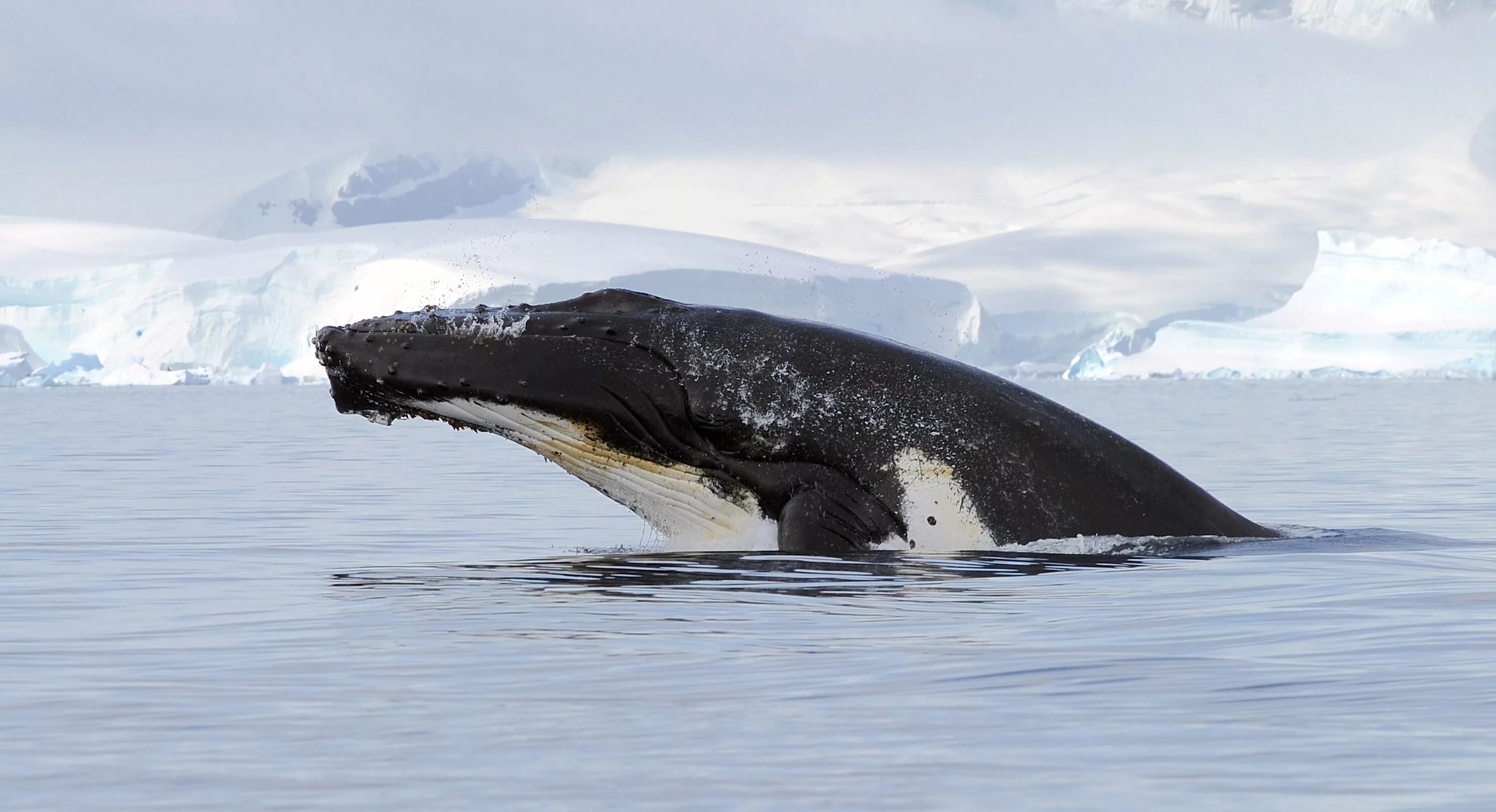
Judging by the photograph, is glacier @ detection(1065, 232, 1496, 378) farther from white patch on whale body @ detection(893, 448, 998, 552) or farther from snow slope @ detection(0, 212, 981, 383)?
white patch on whale body @ detection(893, 448, 998, 552)

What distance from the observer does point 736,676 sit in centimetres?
654

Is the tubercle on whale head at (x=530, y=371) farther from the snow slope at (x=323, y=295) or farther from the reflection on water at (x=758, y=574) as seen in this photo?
the snow slope at (x=323, y=295)

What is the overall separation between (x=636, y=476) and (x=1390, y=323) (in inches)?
5671

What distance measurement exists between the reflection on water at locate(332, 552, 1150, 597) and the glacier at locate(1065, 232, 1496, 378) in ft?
431

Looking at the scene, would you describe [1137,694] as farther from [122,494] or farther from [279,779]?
[122,494]

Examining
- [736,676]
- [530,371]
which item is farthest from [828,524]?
[736,676]

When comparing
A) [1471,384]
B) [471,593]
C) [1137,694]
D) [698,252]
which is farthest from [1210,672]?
[698,252]

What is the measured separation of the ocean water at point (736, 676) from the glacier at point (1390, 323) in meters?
132

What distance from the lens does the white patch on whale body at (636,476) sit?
32.8 feet

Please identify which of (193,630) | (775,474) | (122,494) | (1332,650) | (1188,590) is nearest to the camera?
(1332,650)

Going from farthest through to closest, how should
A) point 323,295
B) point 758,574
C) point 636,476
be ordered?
point 323,295 < point 636,476 < point 758,574

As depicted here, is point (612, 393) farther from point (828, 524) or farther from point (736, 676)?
point (736, 676)

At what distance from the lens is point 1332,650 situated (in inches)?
282

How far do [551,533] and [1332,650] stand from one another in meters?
8.52
